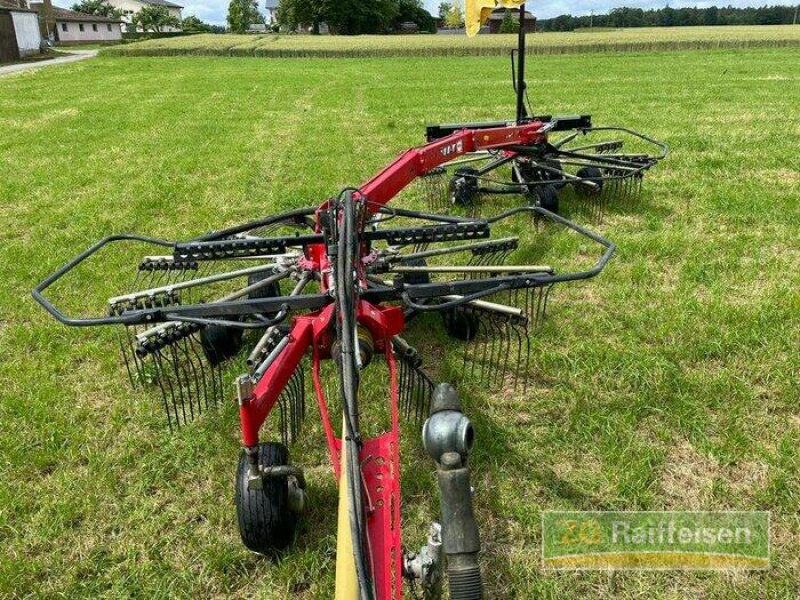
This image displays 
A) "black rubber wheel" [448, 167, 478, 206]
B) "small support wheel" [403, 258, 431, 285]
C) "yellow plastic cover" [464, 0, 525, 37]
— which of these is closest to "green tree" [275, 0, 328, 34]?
"yellow plastic cover" [464, 0, 525, 37]

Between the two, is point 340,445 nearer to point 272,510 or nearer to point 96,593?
point 272,510

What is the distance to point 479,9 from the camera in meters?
6.28

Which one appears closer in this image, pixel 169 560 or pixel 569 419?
pixel 169 560

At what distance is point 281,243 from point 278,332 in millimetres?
634

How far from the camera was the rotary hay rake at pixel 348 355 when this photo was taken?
1.91m

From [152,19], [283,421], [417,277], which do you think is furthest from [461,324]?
[152,19]

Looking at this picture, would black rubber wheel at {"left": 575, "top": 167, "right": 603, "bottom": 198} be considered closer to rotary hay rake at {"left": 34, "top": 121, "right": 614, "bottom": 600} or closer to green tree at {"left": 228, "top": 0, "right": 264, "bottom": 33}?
rotary hay rake at {"left": 34, "top": 121, "right": 614, "bottom": 600}

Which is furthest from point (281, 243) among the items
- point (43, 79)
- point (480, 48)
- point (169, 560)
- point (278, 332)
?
point (480, 48)

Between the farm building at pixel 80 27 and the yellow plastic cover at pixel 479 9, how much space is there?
76735mm

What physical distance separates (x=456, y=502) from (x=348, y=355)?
27.8 inches

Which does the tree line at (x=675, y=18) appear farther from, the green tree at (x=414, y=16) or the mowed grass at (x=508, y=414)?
the mowed grass at (x=508, y=414)

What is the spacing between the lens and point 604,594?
7.99 ft

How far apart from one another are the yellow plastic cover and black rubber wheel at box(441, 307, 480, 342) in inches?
139

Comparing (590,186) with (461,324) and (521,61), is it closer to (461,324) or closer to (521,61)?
(521,61)
